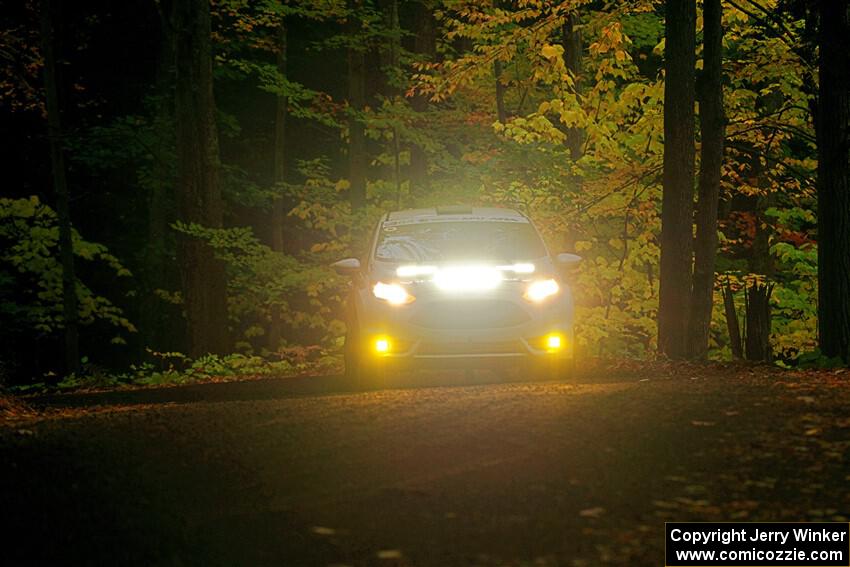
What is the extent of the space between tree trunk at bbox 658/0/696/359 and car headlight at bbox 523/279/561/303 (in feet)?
14.7

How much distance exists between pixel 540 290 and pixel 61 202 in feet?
48.9

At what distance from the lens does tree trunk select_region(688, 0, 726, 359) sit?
14.9 metres

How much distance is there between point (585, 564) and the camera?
4648 mm

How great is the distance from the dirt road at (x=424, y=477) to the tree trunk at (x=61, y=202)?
14.6 meters

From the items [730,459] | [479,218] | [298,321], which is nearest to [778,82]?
[479,218]

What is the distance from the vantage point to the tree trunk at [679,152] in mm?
14578

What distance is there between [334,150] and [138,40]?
699cm

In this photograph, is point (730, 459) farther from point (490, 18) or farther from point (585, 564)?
point (490, 18)

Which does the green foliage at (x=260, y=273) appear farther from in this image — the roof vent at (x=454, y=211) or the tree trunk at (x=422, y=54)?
the roof vent at (x=454, y=211)

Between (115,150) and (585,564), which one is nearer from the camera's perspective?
(585,564)

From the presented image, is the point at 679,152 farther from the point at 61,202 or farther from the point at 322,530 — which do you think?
the point at 61,202

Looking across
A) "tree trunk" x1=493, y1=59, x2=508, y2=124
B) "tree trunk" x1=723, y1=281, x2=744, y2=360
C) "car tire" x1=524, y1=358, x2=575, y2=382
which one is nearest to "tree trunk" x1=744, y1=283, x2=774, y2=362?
"tree trunk" x1=723, y1=281, x2=744, y2=360

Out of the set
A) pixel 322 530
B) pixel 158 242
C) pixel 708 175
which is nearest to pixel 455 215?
pixel 708 175

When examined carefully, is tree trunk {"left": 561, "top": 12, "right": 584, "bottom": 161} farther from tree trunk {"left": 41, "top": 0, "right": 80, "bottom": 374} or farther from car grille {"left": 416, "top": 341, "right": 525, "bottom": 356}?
car grille {"left": 416, "top": 341, "right": 525, "bottom": 356}
